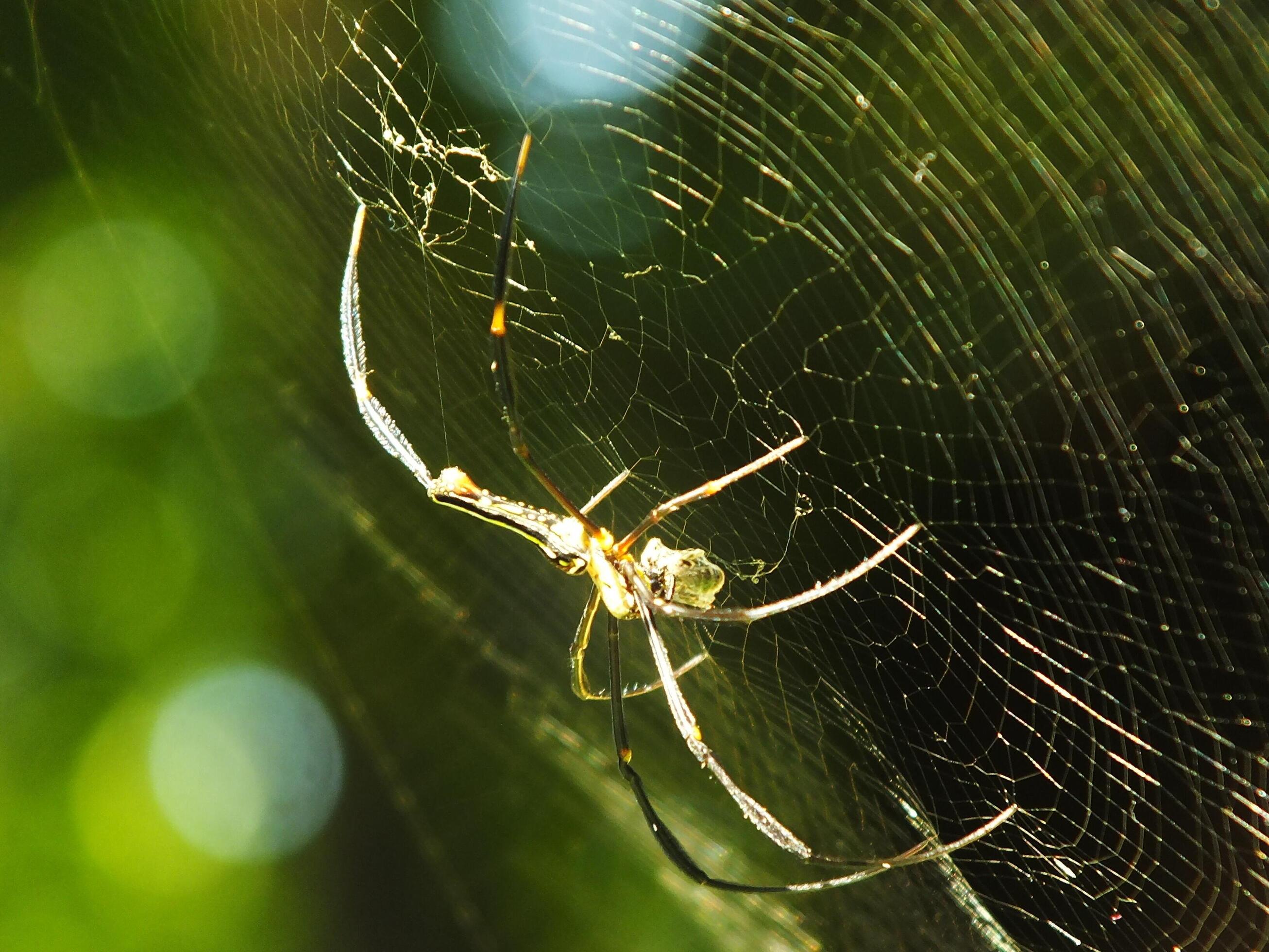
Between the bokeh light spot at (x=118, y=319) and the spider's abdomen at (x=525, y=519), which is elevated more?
the bokeh light spot at (x=118, y=319)

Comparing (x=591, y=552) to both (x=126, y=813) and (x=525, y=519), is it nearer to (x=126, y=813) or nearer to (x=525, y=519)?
(x=525, y=519)

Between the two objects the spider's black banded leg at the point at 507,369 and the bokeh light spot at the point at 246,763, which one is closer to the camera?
the spider's black banded leg at the point at 507,369

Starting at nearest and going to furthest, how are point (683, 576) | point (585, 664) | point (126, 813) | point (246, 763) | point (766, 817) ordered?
point (683, 576), point (766, 817), point (585, 664), point (126, 813), point (246, 763)

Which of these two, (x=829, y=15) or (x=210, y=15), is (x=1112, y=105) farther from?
(x=210, y=15)

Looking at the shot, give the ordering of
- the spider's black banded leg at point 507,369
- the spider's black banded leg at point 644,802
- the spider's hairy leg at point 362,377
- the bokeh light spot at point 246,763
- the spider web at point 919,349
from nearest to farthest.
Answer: the spider web at point 919,349 < the spider's black banded leg at point 507,369 < the spider's black banded leg at point 644,802 < the spider's hairy leg at point 362,377 < the bokeh light spot at point 246,763

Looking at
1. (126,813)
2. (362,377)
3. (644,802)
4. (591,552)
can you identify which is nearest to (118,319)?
(126,813)

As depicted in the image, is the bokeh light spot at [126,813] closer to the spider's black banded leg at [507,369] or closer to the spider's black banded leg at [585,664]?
the spider's black banded leg at [585,664]

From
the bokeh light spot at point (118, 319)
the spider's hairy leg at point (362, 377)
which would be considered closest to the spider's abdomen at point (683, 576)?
the spider's hairy leg at point (362, 377)
